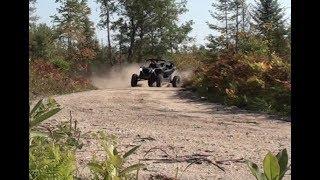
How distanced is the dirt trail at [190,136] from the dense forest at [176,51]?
1.68 metres

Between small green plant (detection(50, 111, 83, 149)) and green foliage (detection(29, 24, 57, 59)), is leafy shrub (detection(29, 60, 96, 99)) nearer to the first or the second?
green foliage (detection(29, 24, 57, 59))

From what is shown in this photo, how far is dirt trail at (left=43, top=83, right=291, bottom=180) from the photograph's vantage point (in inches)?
173

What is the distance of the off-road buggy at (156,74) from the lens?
22750mm

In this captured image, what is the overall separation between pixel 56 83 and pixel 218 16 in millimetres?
38428

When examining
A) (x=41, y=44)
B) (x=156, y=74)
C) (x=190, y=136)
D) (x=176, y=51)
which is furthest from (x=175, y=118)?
(x=176, y=51)

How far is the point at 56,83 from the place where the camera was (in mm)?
20422

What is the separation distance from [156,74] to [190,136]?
663 inches

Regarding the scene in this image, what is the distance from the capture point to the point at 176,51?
149ft

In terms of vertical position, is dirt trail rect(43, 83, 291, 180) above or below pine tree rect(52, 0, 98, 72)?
below

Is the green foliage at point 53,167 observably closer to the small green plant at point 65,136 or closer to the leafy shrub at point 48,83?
the small green plant at point 65,136

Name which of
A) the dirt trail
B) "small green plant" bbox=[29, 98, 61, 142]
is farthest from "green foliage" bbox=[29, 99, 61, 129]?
the dirt trail

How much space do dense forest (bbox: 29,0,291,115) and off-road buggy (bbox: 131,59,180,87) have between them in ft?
5.73
